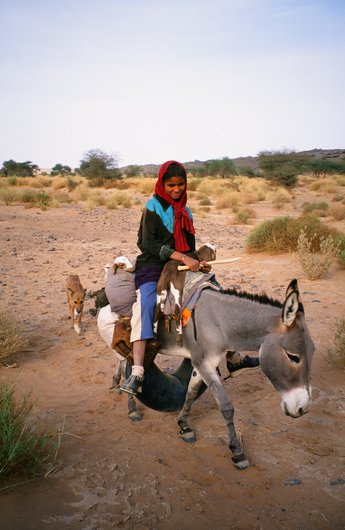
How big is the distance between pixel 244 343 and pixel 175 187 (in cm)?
142

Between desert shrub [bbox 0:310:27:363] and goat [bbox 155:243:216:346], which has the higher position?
goat [bbox 155:243:216:346]

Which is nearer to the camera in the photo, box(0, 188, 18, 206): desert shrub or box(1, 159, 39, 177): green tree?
box(0, 188, 18, 206): desert shrub

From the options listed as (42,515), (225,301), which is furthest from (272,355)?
(42,515)

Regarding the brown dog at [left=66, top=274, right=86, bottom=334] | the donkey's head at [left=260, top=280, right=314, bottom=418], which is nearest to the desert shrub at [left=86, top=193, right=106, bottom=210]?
the brown dog at [left=66, top=274, right=86, bottom=334]

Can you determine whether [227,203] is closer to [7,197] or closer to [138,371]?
[7,197]

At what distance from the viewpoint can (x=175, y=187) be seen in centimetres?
352

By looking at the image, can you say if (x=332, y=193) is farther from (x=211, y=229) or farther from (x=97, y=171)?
(x=97, y=171)

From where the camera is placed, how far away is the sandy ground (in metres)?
2.75

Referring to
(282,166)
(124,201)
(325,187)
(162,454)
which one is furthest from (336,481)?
(282,166)

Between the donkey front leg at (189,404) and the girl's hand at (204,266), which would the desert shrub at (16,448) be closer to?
the donkey front leg at (189,404)

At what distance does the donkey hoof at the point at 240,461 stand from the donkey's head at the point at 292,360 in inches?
27.7

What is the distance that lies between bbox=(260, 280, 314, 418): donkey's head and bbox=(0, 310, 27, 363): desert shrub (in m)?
3.32

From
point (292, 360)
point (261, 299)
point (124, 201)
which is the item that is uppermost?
point (124, 201)

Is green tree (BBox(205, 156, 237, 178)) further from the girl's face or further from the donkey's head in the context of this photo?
the donkey's head
